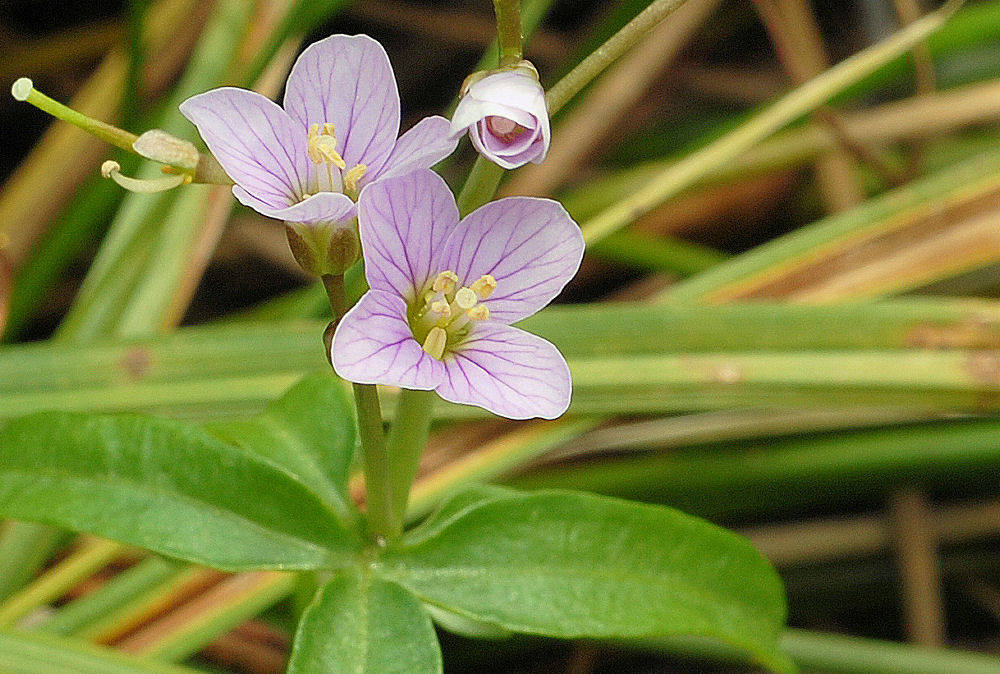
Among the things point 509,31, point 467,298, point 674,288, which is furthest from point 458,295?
point 674,288

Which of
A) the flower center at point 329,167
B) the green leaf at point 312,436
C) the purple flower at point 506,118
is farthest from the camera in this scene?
the green leaf at point 312,436

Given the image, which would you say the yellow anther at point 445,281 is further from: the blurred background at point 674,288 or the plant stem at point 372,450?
the blurred background at point 674,288

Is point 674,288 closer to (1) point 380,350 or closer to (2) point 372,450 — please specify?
(2) point 372,450

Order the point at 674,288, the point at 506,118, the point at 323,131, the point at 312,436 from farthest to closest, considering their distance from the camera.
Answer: the point at 674,288 → the point at 312,436 → the point at 323,131 → the point at 506,118

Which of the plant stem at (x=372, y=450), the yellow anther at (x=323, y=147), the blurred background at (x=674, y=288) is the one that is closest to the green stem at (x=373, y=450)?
the plant stem at (x=372, y=450)

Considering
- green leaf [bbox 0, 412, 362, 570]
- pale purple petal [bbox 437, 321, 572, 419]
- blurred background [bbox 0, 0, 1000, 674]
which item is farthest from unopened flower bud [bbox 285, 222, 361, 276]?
blurred background [bbox 0, 0, 1000, 674]

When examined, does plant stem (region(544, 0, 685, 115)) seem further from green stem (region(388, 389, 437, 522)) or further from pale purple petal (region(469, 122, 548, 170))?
green stem (region(388, 389, 437, 522))
